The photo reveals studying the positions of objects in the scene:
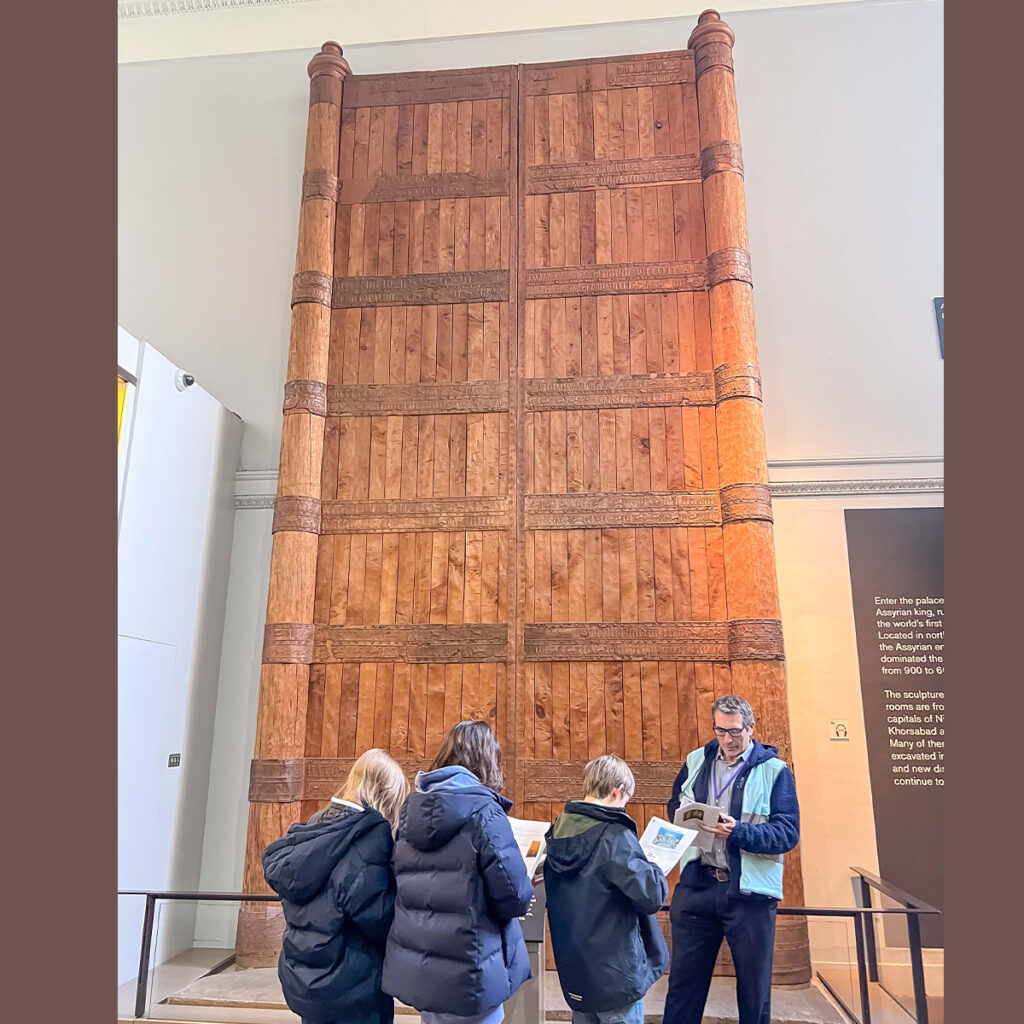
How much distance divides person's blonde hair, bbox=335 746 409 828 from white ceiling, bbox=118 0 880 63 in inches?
246

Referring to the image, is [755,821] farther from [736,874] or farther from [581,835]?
[581,835]

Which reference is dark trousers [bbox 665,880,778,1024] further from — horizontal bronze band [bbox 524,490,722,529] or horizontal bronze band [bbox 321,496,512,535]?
horizontal bronze band [bbox 321,496,512,535]

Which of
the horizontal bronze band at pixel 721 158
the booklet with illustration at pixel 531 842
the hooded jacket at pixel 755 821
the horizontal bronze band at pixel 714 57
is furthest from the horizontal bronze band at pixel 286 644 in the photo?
the horizontal bronze band at pixel 714 57

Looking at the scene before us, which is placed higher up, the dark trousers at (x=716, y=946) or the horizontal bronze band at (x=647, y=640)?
the horizontal bronze band at (x=647, y=640)

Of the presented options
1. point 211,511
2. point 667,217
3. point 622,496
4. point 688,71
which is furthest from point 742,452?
point 211,511

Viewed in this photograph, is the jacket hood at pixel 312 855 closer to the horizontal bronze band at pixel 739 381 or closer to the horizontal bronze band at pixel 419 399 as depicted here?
the horizontal bronze band at pixel 419 399

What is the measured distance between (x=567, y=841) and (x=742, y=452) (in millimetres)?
3053

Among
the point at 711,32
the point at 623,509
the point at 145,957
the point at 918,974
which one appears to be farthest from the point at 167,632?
the point at 711,32

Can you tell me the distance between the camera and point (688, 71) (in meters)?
6.21

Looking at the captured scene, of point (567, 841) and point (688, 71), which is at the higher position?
point (688, 71)

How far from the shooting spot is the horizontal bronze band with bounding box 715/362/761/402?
544 cm

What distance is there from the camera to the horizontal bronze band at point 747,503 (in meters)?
5.27

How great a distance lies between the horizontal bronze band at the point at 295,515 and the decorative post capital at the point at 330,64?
3.26 metres

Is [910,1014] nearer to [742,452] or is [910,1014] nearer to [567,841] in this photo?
[567,841]
